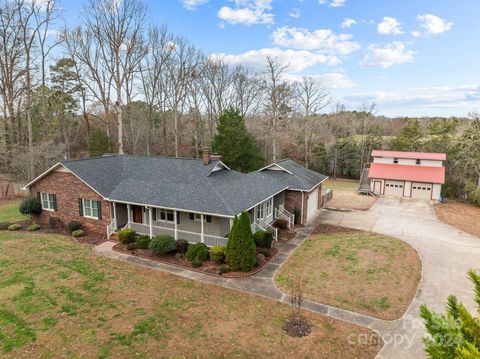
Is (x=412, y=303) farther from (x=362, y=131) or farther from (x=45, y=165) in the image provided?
(x=362, y=131)

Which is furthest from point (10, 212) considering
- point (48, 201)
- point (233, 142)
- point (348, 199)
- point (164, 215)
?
point (348, 199)

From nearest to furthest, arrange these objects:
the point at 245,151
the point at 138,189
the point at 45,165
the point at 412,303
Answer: the point at 412,303 → the point at 138,189 → the point at 45,165 → the point at 245,151

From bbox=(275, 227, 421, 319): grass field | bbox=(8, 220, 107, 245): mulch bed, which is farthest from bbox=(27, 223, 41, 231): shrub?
bbox=(275, 227, 421, 319): grass field

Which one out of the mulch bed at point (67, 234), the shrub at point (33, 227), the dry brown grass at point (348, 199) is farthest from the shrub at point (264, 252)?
the shrub at point (33, 227)

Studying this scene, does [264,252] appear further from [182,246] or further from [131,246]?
[131,246]

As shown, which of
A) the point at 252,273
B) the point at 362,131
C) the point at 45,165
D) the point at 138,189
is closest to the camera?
the point at 252,273

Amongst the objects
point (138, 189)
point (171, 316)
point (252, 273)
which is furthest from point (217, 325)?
point (138, 189)

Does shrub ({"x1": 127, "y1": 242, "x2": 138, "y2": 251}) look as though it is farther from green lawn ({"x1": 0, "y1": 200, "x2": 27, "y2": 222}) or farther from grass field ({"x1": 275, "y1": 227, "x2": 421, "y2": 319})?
green lawn ({"x1": 0, "y1": 200, "x2": 27, "y2": 222})
